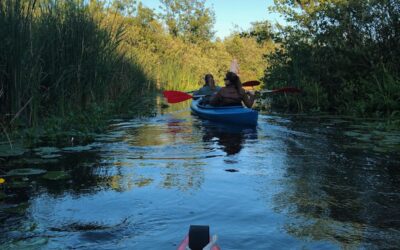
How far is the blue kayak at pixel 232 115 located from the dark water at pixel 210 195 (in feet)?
6.38

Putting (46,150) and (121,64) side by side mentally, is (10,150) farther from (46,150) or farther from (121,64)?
(121,64)

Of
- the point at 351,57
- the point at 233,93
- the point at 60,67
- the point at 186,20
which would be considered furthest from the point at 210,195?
the point at 186,20

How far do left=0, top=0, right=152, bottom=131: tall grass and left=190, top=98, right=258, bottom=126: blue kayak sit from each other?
7.75 ft

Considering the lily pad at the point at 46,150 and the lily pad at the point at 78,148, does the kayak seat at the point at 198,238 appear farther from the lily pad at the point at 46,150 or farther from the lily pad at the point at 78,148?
the lily pad at the point at 78,148

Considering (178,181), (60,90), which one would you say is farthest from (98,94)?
(178,181)

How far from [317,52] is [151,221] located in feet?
37.7

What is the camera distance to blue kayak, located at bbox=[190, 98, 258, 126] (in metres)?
9.60

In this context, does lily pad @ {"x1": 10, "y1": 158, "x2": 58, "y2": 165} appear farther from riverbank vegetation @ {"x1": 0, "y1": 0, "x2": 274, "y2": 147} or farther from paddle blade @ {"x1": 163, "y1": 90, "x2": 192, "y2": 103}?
paddle blade @ {"x1": 163, "y1": 90, "x2": 192, "y2": 103}

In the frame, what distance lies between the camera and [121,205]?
397 centimetres

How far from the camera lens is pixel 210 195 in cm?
431

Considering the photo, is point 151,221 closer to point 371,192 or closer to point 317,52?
point 371,192

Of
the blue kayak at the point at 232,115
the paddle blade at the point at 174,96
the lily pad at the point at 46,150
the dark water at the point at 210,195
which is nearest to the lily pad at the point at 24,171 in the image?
the dark water at the point at 210,195

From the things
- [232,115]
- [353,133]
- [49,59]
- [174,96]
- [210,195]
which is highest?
[49,59]

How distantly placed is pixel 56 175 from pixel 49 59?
3211 mm
